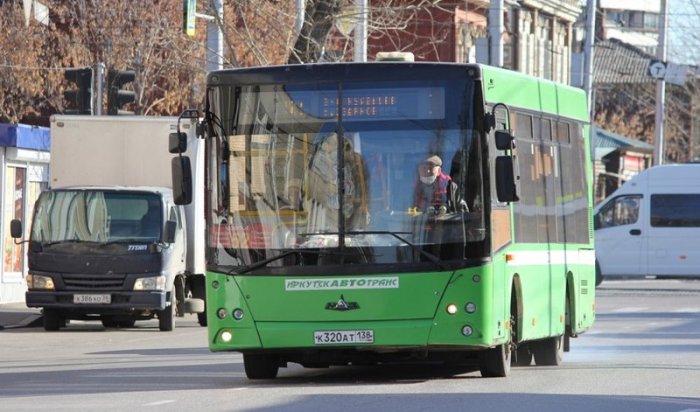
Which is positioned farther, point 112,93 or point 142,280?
point 112,93

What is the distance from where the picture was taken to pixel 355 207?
50.3 feet

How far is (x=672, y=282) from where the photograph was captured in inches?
1879

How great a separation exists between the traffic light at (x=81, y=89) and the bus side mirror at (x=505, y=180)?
473 inches

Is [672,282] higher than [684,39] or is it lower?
lower

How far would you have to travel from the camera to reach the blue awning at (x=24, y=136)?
31.1 meters

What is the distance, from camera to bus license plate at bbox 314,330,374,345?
15344 millimetres

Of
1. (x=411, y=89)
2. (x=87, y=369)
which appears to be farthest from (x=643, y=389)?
(x=87, y=369)

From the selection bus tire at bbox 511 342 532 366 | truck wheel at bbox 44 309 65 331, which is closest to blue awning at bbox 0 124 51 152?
truck wheel at bbox 44 309 65 331

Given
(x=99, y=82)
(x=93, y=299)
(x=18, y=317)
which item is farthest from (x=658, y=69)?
(x=93, y=299)

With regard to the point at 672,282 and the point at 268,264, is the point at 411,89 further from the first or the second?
the point at 672,282

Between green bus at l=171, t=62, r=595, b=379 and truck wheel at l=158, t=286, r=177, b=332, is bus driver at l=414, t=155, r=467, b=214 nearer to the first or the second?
green bus at l=171, t=62, r=595, b=379

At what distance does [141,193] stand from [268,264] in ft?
34.0

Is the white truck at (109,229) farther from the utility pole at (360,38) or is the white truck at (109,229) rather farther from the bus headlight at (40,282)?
the utility pole at (360,38)

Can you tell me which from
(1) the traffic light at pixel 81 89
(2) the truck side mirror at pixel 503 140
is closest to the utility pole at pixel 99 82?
(1) the traffic light at pixel 81 89
